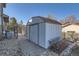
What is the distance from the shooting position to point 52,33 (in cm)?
244

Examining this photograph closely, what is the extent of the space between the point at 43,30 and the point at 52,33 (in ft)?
0.34

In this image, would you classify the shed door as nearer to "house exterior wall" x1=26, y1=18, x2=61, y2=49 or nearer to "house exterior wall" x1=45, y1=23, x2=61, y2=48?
"house exterior wall" x1=26, y1=18, x2=61, y2=49

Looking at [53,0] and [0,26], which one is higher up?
[53,0]

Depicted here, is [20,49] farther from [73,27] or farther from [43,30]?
[73,27]

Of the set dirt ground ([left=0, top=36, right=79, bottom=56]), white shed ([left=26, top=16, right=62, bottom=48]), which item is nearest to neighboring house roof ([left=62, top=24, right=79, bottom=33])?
white shed ([left=26, top=16, right=62, bottom=48])

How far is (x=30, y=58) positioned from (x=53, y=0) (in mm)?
675

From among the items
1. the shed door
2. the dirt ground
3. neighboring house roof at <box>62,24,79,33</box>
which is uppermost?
neighboring house roof at <box>62,24,79,33</box>

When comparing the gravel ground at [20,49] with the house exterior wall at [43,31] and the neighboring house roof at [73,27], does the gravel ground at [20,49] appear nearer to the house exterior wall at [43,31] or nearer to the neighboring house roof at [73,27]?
the house exterior wall at [43,31]

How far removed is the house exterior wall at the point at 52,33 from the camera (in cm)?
243

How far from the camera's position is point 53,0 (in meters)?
2.43

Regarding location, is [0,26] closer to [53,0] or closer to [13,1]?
[13,1]

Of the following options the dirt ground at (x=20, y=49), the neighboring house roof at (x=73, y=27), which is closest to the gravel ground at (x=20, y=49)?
the dirt ground at (x=20, y=49)

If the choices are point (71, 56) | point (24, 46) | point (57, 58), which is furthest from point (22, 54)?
point (71, 56)

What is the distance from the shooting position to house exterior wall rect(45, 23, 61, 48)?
243 cm
